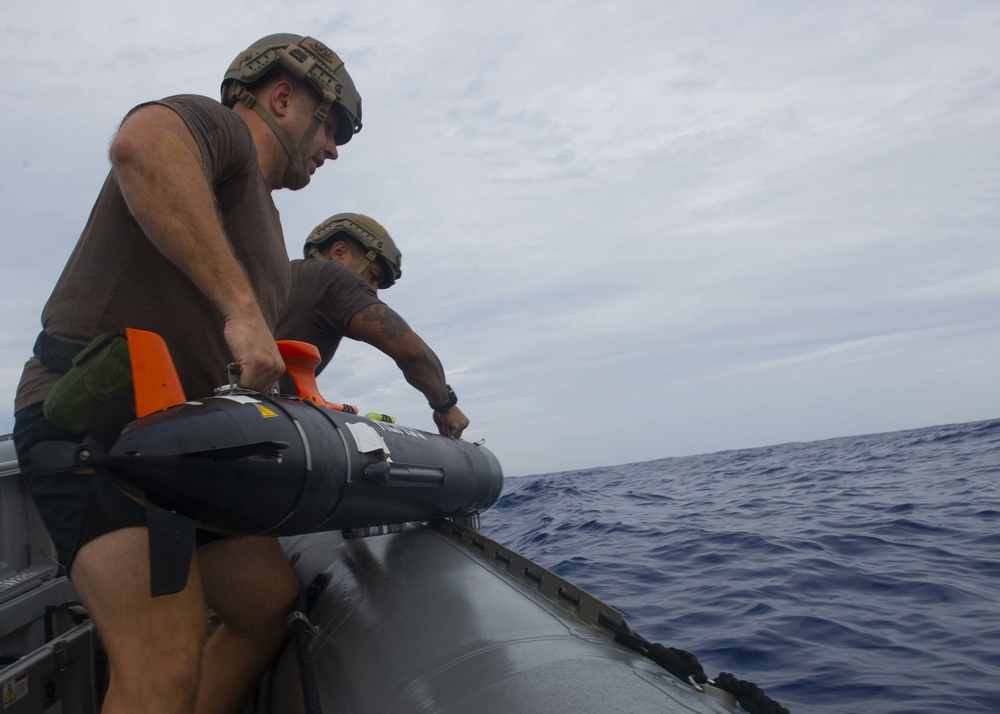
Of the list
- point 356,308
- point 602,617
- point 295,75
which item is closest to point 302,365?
point 295,75

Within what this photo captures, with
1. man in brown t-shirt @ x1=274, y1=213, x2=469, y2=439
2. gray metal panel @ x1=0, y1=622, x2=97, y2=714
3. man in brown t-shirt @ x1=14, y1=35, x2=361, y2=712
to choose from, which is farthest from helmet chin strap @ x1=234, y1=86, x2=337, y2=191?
gray metal panel @ x1=0, y1=622, x2=97, y2=714

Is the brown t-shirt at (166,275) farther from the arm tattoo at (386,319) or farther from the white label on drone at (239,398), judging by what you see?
the arm tattoo at (386,319)

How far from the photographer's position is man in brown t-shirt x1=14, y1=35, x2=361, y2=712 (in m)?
1.57

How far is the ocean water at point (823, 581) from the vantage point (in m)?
2.99

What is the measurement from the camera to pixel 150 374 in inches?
61.3

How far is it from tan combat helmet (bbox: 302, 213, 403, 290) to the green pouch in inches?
92.0

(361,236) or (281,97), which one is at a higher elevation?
(361,236)

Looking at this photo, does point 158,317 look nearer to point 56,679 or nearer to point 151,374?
point 151,374

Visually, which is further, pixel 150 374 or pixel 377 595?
pixel 377 595

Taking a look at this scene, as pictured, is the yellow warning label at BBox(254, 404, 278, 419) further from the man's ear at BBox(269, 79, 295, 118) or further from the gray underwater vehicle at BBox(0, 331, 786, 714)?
the man's ear at BBox(269, 79, 295, 118)

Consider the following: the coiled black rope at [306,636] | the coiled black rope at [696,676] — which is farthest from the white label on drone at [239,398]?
the coiled black rope at [696,676]

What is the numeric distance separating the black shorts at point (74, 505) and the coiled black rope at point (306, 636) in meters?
0.61

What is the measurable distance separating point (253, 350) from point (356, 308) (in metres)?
1.56

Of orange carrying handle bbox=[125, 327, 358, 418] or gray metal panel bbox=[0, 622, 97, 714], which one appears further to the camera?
gray metal panel bbox=[0, 622, 97, 714]
